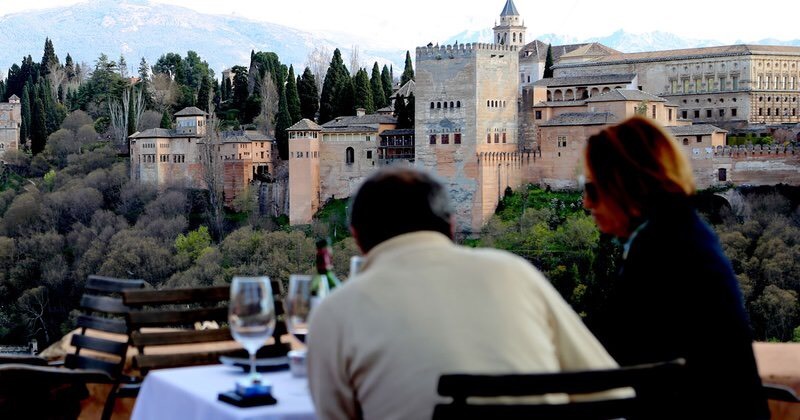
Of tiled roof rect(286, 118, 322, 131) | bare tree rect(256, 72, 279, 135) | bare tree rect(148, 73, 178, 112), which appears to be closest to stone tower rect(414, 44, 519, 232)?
tiled roof rect(286, 118, 322, 131)

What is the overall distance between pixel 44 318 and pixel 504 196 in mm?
11354

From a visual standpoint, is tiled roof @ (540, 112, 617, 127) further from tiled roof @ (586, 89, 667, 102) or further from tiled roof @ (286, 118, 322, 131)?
tiled roof @ (286, 118, 322, 131)

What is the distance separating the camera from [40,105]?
143 feet

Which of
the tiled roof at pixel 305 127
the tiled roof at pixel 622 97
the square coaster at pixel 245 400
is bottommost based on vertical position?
the square coaster at pixel 245 400

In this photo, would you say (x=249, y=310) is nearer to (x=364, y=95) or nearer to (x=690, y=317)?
(x=690, y=317)

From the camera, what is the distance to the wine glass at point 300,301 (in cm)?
313

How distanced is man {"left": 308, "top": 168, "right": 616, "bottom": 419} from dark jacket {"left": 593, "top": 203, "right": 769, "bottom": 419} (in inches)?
12.4

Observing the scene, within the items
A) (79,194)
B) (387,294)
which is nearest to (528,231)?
(79,194)

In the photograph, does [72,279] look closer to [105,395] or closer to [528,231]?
[528,231]

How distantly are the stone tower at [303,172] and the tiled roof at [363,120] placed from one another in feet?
1.97

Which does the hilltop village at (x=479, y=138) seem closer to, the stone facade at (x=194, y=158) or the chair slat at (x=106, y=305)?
the stone facade at (x=194, y=158)

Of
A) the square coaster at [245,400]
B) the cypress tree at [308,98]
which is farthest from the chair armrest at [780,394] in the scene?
the cypress tree at [308,98]

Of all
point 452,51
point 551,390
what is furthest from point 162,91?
point 551,390

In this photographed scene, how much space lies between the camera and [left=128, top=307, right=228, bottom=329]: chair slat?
12.7 feet
